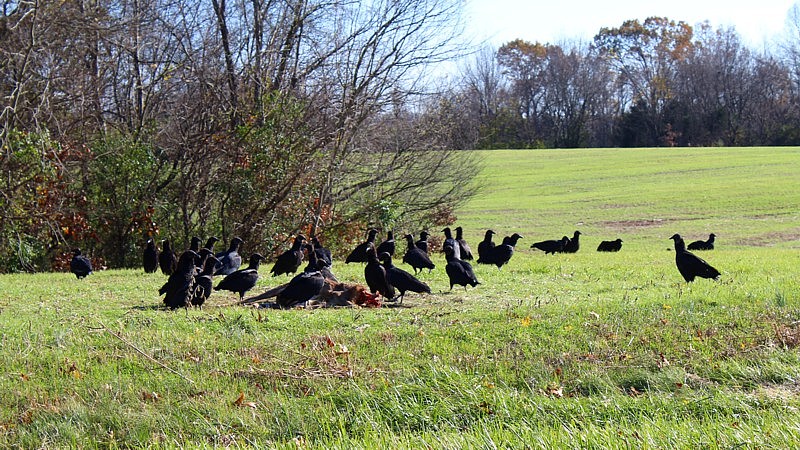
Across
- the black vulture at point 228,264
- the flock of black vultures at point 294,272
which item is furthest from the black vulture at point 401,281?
the black vulture at point 228,264

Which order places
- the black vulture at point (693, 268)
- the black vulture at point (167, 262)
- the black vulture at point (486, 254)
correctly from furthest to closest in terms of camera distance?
the black vulture at point (486, 254)
the black vulture at point (167, 262)
the black vulture at point (693, 268)

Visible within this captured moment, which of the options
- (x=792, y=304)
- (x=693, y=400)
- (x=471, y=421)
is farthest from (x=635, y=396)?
(x=792, y=304)

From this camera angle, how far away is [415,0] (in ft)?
74.6

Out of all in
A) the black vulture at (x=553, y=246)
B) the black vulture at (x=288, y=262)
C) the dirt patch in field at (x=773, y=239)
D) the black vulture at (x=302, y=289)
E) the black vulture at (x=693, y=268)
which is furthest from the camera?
the dirt patch in field at (x=773, y=239)

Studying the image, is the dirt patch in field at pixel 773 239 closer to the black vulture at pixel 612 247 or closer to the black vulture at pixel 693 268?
the black vulture at pixel 612 247

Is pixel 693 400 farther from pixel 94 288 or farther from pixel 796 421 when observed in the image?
pixel 94 288

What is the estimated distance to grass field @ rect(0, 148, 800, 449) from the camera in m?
6.39

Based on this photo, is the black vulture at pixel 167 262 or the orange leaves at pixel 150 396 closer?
the orange leaves at pixel 150 396

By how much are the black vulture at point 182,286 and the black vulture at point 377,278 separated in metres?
2.31

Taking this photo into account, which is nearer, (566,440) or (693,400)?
(566,440)

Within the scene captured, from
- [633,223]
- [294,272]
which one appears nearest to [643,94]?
[633,223]

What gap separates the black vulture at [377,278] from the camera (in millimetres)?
11477

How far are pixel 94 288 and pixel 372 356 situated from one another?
266 inches

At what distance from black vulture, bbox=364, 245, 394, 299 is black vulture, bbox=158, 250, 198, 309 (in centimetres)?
231
